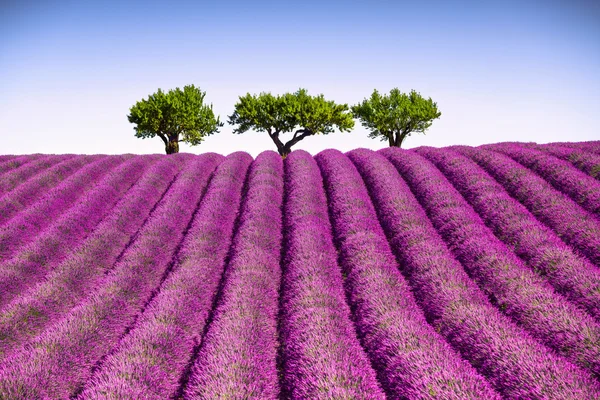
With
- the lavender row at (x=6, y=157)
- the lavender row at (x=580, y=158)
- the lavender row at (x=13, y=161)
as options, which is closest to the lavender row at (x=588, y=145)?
the lavender row at (x=580, y=158)

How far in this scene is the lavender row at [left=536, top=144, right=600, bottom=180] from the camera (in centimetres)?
1245

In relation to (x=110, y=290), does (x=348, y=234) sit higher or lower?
higher

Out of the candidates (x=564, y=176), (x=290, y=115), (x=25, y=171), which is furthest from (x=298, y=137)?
(x=564, y=176)

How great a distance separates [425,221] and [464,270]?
250 centimetres

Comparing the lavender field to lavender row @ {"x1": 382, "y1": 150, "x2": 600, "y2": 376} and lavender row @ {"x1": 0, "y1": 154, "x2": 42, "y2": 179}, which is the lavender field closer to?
lavender row @ {"x1": 382, "y1": 150, "x2": 600, "y2": 376}

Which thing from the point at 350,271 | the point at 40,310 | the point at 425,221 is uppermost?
the point at 425,221

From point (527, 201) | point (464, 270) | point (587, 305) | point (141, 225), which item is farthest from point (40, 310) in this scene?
point (527, 201)

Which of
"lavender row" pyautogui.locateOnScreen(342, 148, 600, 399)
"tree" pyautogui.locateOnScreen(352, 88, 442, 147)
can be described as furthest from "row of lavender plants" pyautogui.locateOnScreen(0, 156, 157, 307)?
"tree" pyautogui.locateOnScreen(352, 88, 442, 147)

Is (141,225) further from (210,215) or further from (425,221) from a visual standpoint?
(425,221)

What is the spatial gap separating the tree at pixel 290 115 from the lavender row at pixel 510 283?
33.5m

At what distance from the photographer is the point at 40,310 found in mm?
8703

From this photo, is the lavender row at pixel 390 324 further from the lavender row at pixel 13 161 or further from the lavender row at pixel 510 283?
the lavender row at pixel 13 161

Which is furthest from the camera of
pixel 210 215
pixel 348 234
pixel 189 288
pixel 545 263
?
pixel 210 215

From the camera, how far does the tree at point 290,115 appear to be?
1759 inches
